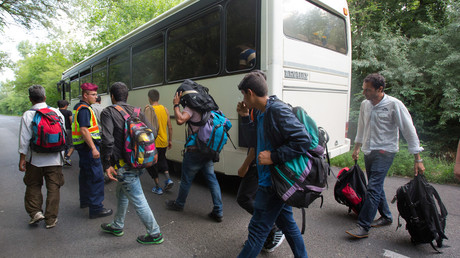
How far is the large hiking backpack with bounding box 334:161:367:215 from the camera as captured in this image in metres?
3.48

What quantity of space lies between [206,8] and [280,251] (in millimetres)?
3881

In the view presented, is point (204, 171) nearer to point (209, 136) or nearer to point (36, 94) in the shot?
point (209, 136)

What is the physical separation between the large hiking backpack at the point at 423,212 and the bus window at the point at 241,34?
8.20 feet

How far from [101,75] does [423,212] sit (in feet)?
30.4

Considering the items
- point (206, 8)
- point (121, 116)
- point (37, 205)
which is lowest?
point (37, 205)

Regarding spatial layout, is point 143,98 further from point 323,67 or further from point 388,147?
point 388,147

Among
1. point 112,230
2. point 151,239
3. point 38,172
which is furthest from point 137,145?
point 38,172

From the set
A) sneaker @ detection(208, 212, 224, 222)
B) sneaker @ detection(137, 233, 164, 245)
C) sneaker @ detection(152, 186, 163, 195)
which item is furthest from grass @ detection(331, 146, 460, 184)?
sneaker @ detection(137, 233, 164, 245)

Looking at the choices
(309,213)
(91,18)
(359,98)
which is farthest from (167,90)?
(91,18)

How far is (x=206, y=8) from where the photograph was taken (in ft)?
15.5

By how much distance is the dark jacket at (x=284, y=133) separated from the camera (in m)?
1.93

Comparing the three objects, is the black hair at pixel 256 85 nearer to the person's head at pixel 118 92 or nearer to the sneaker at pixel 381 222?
the person's head at pixel 118 92

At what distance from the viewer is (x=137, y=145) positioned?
279cm

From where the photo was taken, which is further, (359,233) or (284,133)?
(359,233)
